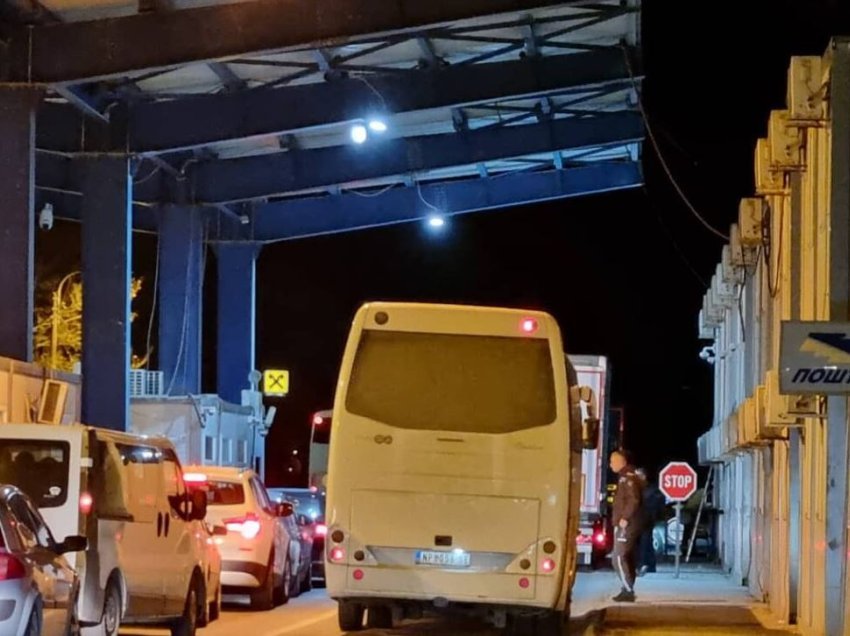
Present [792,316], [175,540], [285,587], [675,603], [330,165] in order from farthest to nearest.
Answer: [330,165] < [285,587] < [675,603] < [792,316] < [175,540]

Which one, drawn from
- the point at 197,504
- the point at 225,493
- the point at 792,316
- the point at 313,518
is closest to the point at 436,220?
the point at 313,518

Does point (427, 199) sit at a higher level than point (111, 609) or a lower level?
higher

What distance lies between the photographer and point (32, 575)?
11.3 metres

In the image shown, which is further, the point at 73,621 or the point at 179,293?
the point at 179,293

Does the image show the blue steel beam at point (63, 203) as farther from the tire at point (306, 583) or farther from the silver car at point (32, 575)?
the silver car at point (32, 575)

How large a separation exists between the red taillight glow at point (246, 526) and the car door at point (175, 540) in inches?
155

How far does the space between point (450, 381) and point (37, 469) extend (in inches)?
145

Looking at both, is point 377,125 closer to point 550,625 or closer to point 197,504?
point 197,504

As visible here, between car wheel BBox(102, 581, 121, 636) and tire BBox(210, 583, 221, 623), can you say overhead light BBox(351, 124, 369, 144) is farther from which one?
car wheel BBox(102, 581, 121, 636)

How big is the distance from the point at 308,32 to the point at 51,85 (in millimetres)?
3942

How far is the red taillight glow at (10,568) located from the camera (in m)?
11.0

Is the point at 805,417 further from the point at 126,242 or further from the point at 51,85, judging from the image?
the point at 126,242

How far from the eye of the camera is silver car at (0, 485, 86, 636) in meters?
11.0

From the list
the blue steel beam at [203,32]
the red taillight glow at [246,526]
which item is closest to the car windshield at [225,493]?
the red taillight glow at [246,526]
